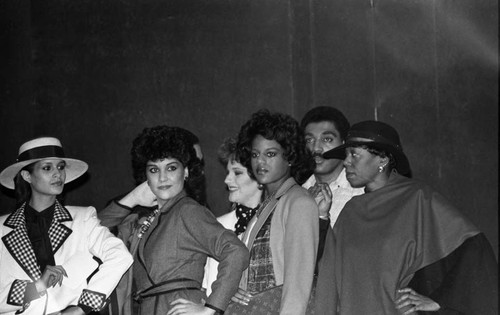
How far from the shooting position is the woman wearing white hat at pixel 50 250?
4.79 meters

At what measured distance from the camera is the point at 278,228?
4504 mm

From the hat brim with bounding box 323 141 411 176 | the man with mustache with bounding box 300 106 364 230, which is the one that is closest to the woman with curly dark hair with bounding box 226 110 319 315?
the hat brim with bounding box 323 141 411 176

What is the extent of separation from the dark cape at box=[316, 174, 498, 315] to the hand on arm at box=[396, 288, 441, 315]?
0.10 ft

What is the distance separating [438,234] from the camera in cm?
433

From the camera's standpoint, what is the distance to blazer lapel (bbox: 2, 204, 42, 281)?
194 inches

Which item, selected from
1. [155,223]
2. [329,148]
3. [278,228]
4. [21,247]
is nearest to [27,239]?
[21,247]

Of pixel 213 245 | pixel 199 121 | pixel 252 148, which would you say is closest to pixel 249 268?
pixel 213 245

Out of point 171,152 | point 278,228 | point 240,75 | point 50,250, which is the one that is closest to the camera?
point 278,228

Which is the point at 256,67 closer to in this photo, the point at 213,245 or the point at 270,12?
the point at 270,12

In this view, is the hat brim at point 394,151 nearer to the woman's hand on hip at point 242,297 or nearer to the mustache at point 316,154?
the mustache at point 316,154

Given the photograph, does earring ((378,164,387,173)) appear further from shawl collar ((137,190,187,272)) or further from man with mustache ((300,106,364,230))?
shawl collar ((137,190,187,272))

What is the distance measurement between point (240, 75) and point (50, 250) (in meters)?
2.12

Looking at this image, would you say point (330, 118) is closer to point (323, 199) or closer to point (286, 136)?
point (286, 136)

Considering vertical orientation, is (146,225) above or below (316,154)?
below
